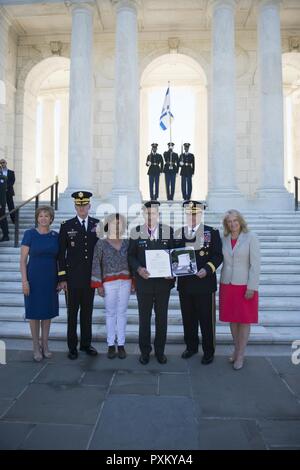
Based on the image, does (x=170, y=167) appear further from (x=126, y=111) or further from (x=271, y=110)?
(x=271, y=110)

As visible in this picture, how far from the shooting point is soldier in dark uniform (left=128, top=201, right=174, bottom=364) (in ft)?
17.2

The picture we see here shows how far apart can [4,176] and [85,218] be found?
241 inches

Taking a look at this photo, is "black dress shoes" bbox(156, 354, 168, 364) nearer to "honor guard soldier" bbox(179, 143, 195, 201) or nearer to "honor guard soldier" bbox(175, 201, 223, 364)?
"honor guard soldier" bbox(175, 201, 223, 364)

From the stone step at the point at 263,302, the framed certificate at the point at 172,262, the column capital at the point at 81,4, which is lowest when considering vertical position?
the stone step at the point at 263,302

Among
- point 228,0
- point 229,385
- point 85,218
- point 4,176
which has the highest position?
point 228,0

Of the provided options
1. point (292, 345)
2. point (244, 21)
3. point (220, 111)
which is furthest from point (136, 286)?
point (244, 21)

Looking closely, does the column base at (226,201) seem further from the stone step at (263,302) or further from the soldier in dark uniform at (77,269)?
the soldier in dark uniform at (77,269)

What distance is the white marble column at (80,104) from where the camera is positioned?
46.8 feet

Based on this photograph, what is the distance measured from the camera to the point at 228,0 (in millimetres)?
14234

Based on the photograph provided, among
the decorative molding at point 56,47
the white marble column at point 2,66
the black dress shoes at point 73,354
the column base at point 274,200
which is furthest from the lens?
the decorative molding at point 56,47

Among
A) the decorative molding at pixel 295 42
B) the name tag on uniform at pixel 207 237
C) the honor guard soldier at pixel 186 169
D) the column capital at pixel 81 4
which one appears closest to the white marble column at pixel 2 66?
the column capital at pixel 81 4

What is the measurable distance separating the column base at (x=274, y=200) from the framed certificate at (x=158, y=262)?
379 inches

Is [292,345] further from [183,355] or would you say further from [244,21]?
[244,21]

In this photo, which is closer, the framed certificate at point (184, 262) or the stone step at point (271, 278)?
the framed certificate at point (184, 262)
